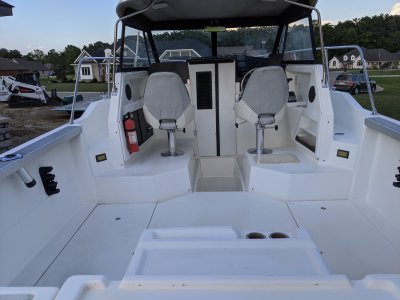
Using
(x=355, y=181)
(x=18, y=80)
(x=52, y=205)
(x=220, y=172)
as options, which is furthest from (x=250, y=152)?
(x=18, y=80)

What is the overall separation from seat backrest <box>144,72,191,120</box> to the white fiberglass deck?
770mm

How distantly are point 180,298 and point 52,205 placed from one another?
1.70 metres

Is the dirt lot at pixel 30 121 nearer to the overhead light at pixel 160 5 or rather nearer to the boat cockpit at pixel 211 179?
the boat cockpit at pixel 211 179

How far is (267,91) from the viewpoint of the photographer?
2980 millimetres

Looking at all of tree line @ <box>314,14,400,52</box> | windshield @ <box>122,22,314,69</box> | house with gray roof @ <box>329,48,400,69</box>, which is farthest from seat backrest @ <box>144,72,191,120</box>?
house with gray roof @ <box>329,48,400,69</box>

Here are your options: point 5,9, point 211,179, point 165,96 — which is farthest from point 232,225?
point 5,9

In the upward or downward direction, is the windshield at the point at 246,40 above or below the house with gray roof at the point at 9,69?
above

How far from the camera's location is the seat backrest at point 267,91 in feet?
9.57

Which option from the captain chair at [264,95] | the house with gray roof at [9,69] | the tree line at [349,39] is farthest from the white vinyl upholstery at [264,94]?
the house with gray roof at [9,69]

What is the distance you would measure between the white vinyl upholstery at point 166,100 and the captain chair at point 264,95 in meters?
0.53

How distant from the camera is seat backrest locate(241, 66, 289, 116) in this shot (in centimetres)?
292

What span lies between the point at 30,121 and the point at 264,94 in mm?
13161

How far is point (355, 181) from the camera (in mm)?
2740

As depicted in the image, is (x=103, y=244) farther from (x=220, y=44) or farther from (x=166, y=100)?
(x=220, y=44)
